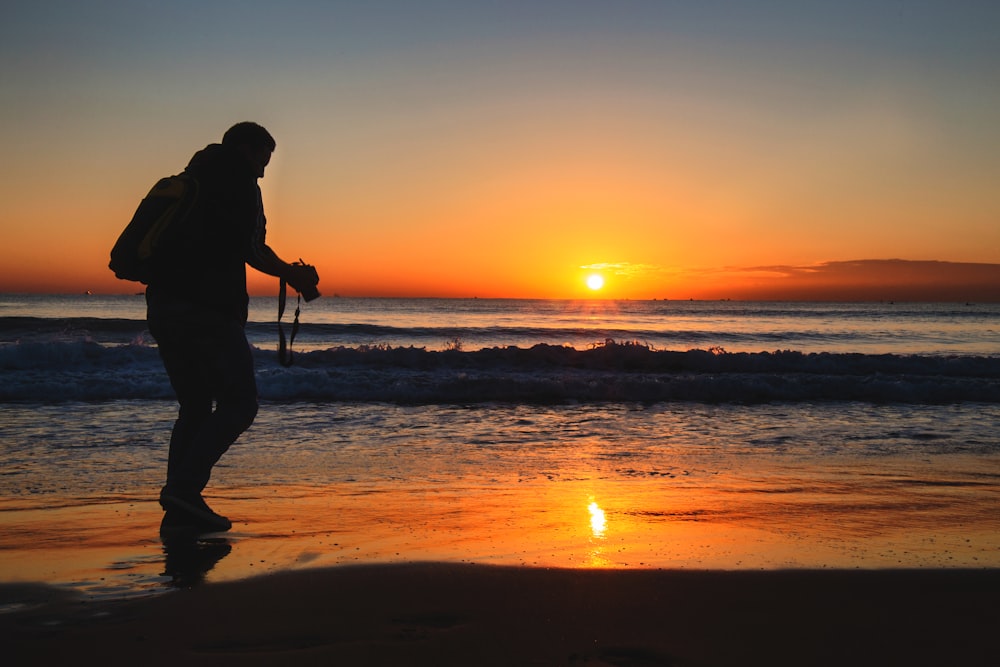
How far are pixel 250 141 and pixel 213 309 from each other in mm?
802

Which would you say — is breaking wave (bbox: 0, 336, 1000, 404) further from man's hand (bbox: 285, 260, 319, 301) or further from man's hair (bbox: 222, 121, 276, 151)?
man's hair (bbox: 222, 121, 276, 151)

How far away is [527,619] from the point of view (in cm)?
251

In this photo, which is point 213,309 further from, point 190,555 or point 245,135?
point 190,555

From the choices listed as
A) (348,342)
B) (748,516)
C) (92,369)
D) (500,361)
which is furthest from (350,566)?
(348,342)

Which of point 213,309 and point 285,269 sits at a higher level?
point 285,269

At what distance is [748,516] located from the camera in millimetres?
4164

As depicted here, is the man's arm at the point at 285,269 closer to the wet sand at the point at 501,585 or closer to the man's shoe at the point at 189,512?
the man's shoe at the point at 189,512

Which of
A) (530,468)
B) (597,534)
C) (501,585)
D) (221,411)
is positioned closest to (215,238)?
(221,411)

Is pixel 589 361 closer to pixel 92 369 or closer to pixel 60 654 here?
pixel 92 369

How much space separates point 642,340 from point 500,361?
15.6 m

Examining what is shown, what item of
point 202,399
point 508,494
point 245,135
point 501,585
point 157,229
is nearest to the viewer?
point 501,585

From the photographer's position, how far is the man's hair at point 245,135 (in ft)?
11.6

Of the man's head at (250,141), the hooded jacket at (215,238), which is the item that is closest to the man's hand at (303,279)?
the hooded jacket at (215,238)

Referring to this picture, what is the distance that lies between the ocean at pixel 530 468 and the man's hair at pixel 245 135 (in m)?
1.84
